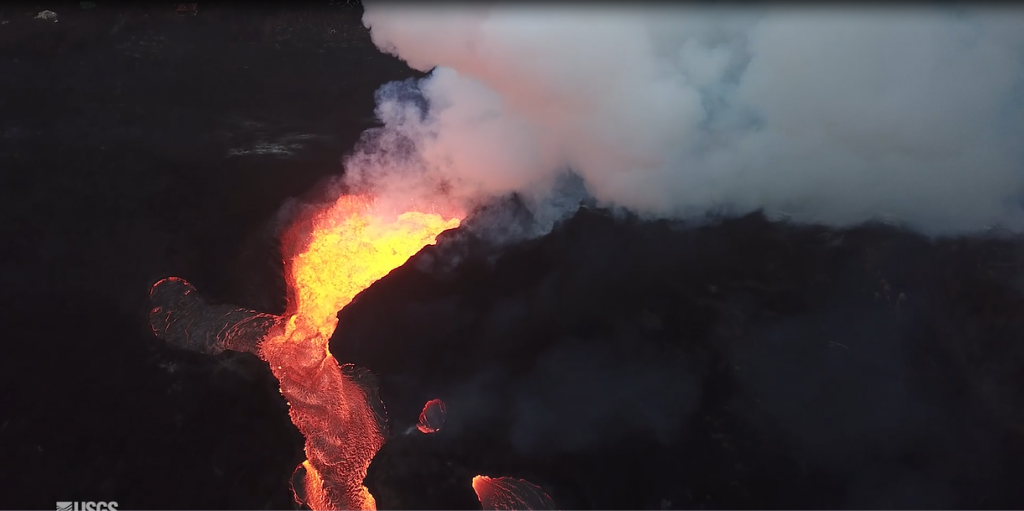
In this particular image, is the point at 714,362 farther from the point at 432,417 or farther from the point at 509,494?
the point at 432,417

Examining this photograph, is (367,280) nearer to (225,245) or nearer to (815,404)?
(225,245)

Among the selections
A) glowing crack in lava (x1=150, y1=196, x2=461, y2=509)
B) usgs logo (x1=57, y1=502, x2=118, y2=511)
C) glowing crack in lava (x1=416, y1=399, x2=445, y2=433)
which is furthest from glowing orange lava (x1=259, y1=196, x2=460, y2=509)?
usgs logo (x1=57, y1=502, x2=118, y2=511)

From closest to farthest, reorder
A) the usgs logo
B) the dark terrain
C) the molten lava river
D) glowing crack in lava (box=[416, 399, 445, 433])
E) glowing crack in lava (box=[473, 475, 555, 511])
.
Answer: the usgs logo → glowing crack in lava (box=[473, 475, 555, 511]) → the dark terrain → the molten lava river → glowing crack in lava (box=[416, 399, 445, 433])

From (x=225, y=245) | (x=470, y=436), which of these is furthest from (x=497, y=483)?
(x=225, y=245)

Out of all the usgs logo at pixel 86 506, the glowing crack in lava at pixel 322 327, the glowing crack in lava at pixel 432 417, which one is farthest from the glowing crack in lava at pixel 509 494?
the usgs logo at pixel 86 506

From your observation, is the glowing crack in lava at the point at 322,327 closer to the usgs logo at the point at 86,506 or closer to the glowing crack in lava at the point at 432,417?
the glowing crack in lava at the point at 432,417

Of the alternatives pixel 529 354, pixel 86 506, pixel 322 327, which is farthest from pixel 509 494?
pixel 86 506

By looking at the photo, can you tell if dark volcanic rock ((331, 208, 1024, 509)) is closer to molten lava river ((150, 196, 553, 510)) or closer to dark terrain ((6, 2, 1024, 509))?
dark terrain ((6, 2, 1024, 509))
